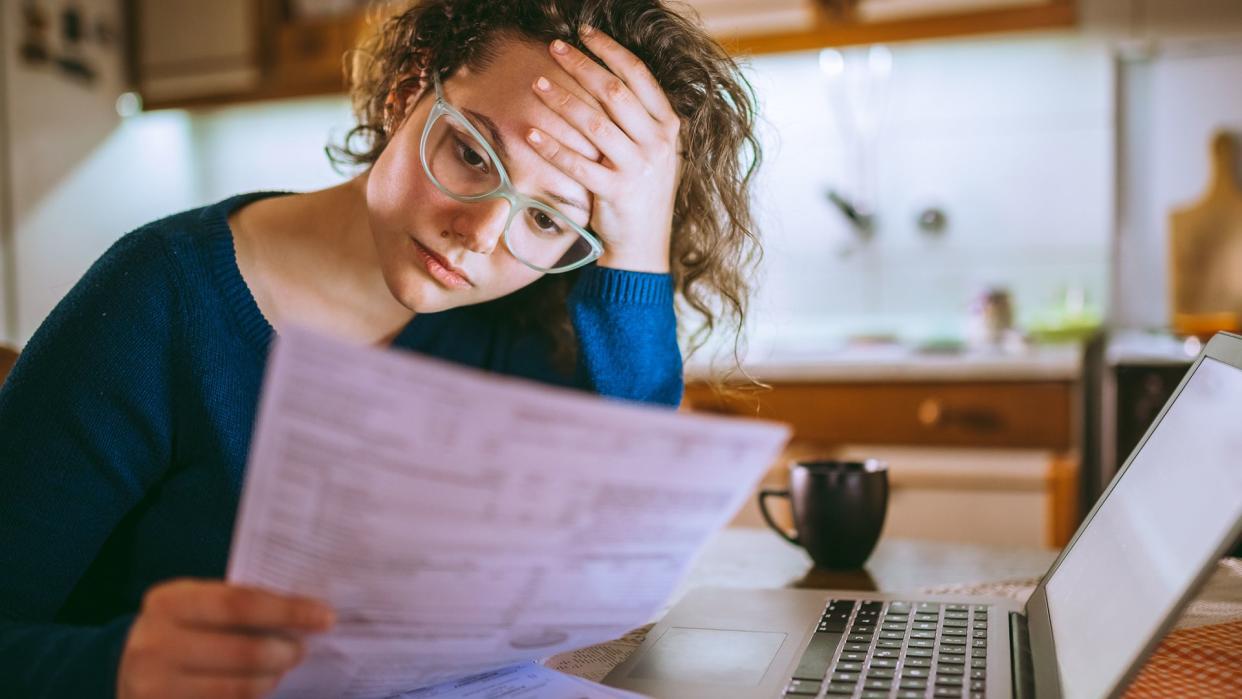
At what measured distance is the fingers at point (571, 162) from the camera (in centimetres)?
84

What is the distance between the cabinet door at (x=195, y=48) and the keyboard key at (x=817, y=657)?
280 centimetres

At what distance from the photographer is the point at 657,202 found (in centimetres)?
99

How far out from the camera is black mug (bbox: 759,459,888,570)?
3.19ft

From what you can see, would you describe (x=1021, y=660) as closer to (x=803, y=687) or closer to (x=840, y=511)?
(x=803, y=687)

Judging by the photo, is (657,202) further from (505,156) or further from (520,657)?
(520,657)

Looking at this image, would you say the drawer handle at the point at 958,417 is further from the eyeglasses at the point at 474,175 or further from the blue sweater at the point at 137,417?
the eyeglasses at the point at 474,175

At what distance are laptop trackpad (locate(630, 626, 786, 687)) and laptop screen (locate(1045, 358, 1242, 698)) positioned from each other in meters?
0.18

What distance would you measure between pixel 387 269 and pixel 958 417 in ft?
5.12

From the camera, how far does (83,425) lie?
75 cm

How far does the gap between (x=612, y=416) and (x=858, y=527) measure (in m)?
0.60

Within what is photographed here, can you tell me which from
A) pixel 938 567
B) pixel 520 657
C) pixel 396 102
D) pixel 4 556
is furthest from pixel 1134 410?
pixel 4 556

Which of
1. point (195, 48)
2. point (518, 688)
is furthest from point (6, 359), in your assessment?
point (195, 48)

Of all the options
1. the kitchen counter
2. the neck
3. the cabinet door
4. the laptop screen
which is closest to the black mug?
the laptop screen

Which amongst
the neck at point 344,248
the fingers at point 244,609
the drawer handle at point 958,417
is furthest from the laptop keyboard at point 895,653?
the drawer handle at point 958,417
